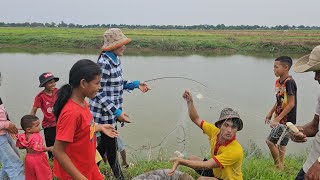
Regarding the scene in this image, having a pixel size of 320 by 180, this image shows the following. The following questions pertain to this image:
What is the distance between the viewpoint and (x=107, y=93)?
9.01 feet

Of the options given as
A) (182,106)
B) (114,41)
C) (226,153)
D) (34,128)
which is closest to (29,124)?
(34,128)

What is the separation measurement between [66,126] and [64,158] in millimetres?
179

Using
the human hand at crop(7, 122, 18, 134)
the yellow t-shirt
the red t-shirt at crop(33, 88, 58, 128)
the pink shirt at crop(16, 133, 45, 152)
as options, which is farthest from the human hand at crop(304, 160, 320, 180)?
the red t-shirt at crop(33, 88, 58, 128)

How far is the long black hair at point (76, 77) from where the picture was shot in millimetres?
1802

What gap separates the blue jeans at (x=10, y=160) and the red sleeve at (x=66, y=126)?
4.30 ft

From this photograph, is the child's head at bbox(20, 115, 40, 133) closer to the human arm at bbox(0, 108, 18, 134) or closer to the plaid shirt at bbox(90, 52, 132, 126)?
the human arm at bbox(0, 108, 18, 134)

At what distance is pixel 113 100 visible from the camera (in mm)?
2781

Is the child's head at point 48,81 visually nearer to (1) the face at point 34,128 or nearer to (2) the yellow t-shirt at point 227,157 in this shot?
(1) the face at point 34,128

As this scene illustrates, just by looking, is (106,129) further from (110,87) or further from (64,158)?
(110,87)

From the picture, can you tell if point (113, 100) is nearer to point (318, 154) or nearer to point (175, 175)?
point (175, 175)

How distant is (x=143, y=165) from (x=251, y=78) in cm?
760

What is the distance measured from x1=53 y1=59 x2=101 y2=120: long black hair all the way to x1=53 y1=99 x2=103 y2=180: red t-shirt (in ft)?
0.14

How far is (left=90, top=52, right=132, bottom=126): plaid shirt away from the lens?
269 centimetres

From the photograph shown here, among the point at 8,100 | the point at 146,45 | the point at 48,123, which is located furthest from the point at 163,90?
the point at 146,45
